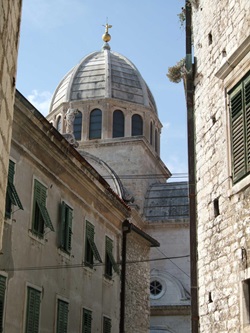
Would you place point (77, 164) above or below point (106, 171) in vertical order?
below

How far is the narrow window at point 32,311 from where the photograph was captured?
12.5m

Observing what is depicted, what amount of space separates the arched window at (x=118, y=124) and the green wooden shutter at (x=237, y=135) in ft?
95.2

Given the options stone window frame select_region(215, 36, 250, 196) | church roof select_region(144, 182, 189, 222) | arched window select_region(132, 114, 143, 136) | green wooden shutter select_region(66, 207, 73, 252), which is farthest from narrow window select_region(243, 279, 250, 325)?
arched window select_region(132, 114, 143, 136)

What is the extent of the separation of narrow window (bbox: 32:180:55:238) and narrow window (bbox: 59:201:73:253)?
1012 millimetres

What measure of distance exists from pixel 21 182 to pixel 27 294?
89.1 inches

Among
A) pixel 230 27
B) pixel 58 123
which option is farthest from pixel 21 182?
pixel 58 123

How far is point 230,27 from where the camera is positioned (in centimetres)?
1027

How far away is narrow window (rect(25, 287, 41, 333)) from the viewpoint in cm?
1254

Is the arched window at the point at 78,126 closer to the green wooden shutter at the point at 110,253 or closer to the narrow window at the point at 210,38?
the green wooden shutter at the point at 110,253

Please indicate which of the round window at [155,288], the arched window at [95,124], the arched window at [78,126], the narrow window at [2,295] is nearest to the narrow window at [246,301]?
the narrow window at [2,295]

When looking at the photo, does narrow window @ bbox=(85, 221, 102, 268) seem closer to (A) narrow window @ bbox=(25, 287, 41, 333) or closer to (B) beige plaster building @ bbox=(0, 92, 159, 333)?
(B) beige plaster building @ bbox=(0, 92, 159, 333)

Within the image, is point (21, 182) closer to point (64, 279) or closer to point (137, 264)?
point (64, 279)

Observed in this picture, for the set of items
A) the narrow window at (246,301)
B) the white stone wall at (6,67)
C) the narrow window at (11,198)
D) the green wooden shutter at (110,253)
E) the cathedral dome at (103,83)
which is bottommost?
the narrow window at (246,301)

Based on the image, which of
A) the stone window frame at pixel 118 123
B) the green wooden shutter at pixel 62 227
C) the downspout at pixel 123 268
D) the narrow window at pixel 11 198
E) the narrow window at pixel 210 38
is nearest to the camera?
the narrow window at pixel 210 38
